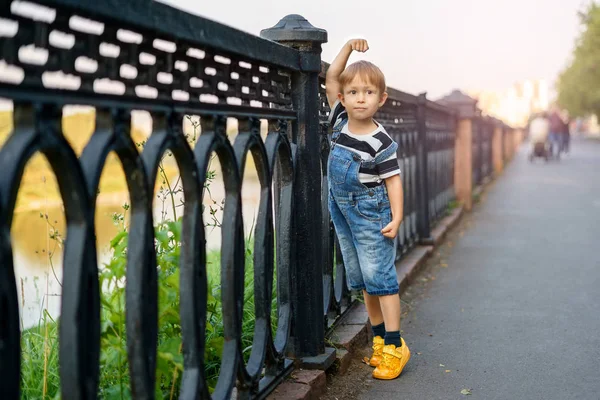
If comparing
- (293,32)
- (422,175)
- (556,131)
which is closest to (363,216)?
(293,32)

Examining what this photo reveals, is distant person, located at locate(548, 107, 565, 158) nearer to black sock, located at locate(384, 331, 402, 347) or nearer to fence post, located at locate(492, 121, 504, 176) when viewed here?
fence post, located at locate(492, 121, 504, 176)

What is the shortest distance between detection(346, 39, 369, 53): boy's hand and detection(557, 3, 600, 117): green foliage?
159 ft

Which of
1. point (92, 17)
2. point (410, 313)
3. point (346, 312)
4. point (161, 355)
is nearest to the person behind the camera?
point (92, 17)

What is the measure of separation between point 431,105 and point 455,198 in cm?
337

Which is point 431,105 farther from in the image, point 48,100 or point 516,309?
point 48,100

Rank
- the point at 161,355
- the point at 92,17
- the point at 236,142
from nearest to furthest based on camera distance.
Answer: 1. the point at 92,17
2. the point at 161,355
3. the point at 236,142

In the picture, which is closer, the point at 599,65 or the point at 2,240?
the point at 2,240

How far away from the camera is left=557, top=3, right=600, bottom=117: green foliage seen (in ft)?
161

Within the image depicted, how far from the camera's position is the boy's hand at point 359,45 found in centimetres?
351

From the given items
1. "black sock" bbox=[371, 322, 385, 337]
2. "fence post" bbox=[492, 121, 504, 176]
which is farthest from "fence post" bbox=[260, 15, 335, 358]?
"fence post" bbox=[492, 121, 504, 176]

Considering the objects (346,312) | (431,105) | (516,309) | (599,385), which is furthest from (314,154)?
(431,105)

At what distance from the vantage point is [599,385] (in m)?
3.40

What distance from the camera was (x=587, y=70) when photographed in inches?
1999

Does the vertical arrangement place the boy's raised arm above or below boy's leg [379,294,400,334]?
above
